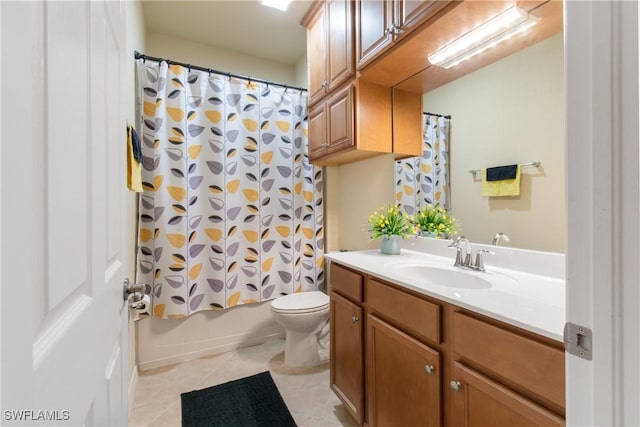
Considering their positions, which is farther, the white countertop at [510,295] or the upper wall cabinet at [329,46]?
the upper wall cabinet at [329,46]

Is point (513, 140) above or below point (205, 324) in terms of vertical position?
above

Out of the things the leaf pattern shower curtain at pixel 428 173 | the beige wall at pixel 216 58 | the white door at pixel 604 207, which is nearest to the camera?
the white door at pixel 604 207

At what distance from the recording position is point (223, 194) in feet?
7.23

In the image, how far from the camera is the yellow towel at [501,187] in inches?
49.3

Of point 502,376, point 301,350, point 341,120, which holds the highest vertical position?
point 341,120

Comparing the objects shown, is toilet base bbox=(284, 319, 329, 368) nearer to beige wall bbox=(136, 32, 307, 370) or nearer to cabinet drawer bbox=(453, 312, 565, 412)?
beige wall bbox=(136, 32, 307, 370)

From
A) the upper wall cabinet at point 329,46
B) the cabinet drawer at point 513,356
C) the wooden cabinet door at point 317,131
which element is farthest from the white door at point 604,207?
the wooden cabinet door at point 317,131

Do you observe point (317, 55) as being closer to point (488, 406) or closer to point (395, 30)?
point (395, 30)

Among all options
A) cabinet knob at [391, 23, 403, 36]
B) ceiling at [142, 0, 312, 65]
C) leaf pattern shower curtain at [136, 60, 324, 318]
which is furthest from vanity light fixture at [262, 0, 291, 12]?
cabinet knob at [391, 23, 403, 36]

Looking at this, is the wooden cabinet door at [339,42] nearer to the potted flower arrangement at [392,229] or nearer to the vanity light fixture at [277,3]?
the vanity light fixture at [277,3]

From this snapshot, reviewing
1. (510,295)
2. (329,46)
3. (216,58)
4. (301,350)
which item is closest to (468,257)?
(510,295)

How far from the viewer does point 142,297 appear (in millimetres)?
927

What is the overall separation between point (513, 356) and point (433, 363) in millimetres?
299

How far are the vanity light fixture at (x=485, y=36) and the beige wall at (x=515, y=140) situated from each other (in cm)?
12
